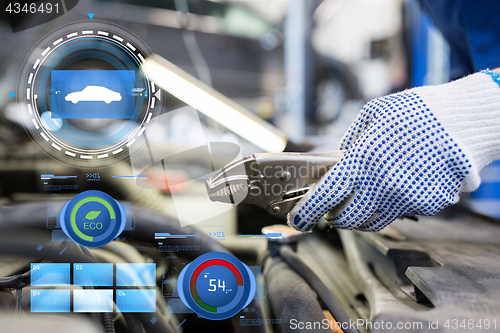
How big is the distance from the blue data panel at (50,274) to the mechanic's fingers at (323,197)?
0.40m

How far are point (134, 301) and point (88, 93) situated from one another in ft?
1.21

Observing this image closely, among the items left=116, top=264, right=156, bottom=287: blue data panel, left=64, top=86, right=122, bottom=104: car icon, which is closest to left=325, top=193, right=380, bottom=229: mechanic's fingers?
left=116, top=264, right=156, bottom=287: blue data panel

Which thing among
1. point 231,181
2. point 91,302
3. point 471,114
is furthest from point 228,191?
point 471,114

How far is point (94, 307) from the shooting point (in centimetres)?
45

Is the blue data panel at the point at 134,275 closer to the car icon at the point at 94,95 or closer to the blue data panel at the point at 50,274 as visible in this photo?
the blue data panel at the point at 50,274

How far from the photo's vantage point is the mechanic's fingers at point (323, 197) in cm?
50

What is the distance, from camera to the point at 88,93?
505mm

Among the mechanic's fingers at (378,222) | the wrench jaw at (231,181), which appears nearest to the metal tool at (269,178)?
the wrench jaw at (231,181)

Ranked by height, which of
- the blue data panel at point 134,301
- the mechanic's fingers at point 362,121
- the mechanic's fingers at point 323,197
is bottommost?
the blue data panel at point 134,301

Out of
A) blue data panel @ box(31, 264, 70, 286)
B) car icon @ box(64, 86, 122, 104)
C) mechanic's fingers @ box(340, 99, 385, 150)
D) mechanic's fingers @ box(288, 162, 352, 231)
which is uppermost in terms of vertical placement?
car icon @ box(64, 86, 122, 104)

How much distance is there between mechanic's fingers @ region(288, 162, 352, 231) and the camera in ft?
1.65

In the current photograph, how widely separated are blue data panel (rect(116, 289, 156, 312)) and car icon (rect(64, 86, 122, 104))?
33cm

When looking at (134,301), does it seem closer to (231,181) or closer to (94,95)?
(231,181)

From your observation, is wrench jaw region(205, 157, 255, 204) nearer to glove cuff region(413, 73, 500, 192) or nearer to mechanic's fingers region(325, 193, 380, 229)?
mechanic's fingers region(325, 193, 380, 229)
